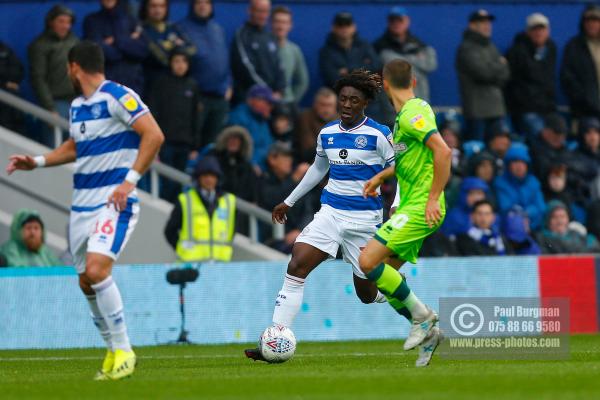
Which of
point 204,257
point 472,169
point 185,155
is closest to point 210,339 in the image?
point 204,257

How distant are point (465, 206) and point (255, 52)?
338cm

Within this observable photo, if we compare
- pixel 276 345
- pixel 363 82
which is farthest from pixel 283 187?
pixel 276 345

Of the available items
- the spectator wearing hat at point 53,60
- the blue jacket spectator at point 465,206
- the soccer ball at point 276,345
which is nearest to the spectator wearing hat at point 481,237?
the blue jacket spectator at point 465,206

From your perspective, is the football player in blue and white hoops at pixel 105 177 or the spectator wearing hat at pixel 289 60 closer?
the football player in blue and white hoops at pixel 105 177

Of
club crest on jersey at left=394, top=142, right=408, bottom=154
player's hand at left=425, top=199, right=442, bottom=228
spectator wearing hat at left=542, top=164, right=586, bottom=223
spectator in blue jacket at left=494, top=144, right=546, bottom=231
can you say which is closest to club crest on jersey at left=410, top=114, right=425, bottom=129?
club crest on jersey at left=394, top=142, right=408, bottom=154

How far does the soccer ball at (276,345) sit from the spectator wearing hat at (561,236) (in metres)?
7.24

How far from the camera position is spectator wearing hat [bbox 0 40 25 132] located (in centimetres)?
1861

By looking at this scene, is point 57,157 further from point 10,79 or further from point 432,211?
point 10,79

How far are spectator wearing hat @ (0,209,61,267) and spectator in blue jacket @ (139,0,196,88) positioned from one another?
2.98 metres

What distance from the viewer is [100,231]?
35.8ft

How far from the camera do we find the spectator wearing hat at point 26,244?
16.5 m

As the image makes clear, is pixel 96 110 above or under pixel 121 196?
above

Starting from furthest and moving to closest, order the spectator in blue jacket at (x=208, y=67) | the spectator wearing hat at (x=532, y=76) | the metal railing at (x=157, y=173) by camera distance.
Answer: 1. the spectator wearing hat at (x=532, y=76)
2. the spectator in blue jacket at (x=208, y=67)
3. the metal railing at (x=157, y=173)

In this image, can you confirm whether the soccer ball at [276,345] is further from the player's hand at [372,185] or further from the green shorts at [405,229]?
the player's hand at [372,185]
